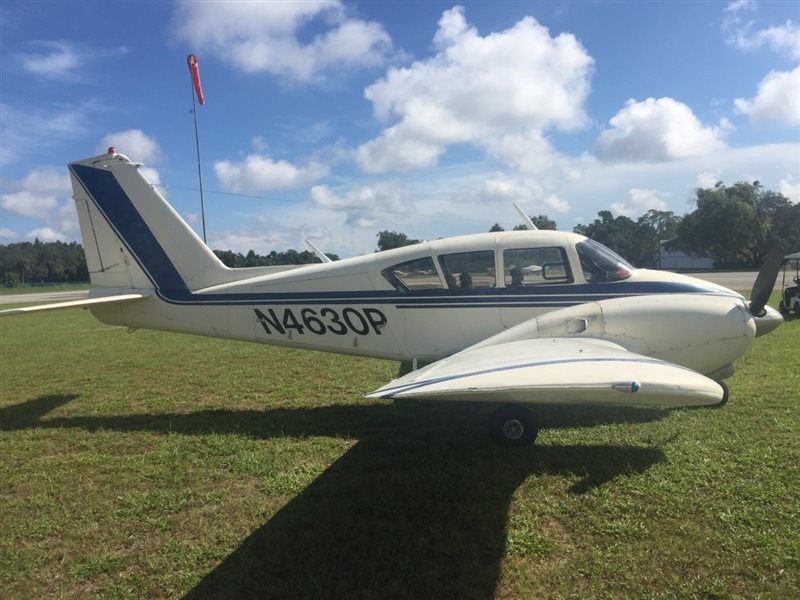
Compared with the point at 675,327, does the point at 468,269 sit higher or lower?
higher

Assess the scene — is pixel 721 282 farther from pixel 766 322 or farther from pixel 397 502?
pixel 397 502

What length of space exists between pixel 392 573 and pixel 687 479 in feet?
8.58

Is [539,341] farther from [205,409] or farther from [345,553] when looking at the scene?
[205,409]

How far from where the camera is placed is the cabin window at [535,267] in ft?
17.4

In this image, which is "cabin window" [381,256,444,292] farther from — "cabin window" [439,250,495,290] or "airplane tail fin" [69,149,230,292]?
"airplane tail fin" [69,149,230,292]

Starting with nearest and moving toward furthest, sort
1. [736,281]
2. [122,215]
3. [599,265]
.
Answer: [599,265], [122,215], [736,281]

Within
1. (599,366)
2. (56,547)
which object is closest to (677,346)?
(599,366)

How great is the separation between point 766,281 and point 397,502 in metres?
4.59

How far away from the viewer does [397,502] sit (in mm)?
3689

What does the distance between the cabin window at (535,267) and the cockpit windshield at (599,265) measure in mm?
194

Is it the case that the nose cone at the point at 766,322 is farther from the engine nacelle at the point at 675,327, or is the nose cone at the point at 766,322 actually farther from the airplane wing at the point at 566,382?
the airplane wing at the point at 566,382

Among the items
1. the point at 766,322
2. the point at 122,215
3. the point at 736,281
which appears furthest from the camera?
the point at 736,281

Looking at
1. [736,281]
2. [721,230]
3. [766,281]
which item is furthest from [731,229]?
[766,281]

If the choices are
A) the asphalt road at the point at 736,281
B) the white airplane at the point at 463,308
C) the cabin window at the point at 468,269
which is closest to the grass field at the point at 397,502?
the white airplane at the point at 463,308
